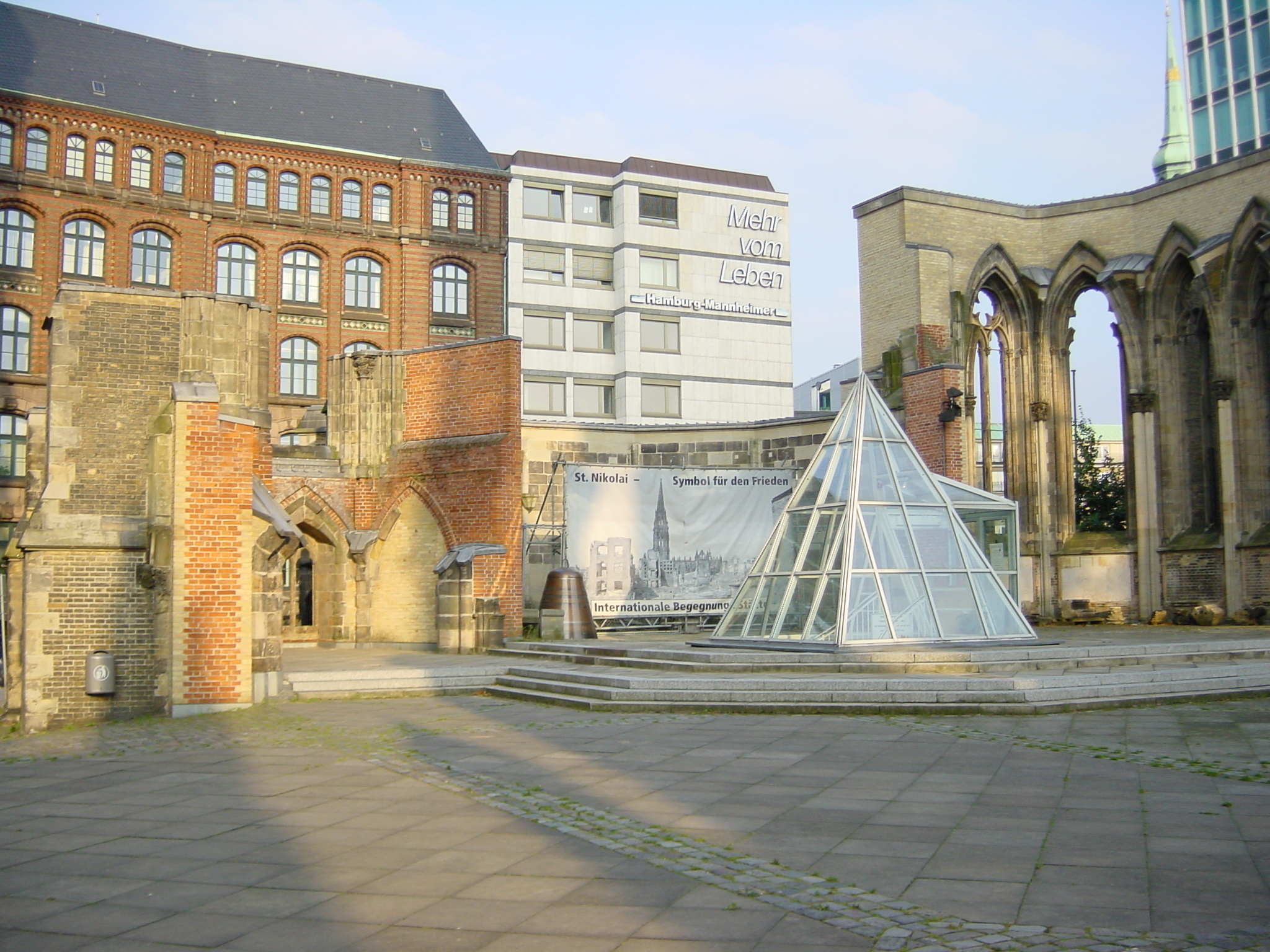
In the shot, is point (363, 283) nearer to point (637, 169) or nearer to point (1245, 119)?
point (637, 169)

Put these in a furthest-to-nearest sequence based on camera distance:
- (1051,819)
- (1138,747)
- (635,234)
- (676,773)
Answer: (635,234)
(1138,747)
(676,773)
(1051,819)

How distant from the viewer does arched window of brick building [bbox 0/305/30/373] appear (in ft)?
119

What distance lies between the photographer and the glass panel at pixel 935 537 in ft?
47.9

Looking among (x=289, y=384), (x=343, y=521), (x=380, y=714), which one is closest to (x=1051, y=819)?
(x=380, y=714)

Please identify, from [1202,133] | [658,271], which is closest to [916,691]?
[658,271]

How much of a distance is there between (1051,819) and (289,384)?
37.1 meters

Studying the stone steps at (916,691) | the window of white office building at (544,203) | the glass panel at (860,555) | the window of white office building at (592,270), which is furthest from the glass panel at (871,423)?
the window of white office building at (544,203)

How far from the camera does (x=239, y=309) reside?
51.4 ft

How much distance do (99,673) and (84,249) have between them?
98.8 ft

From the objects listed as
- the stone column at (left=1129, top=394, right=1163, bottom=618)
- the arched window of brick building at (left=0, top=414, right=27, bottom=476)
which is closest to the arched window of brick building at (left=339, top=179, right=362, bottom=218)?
the arched window of brick building at (left=0, top=414, right=27, bottom=476)

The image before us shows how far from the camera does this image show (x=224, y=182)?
133ft

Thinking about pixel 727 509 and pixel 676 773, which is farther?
pixel 727 509

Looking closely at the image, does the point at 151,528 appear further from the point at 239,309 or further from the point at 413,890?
the point at 413,890

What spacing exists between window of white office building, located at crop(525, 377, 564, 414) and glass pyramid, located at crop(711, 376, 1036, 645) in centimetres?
3462
